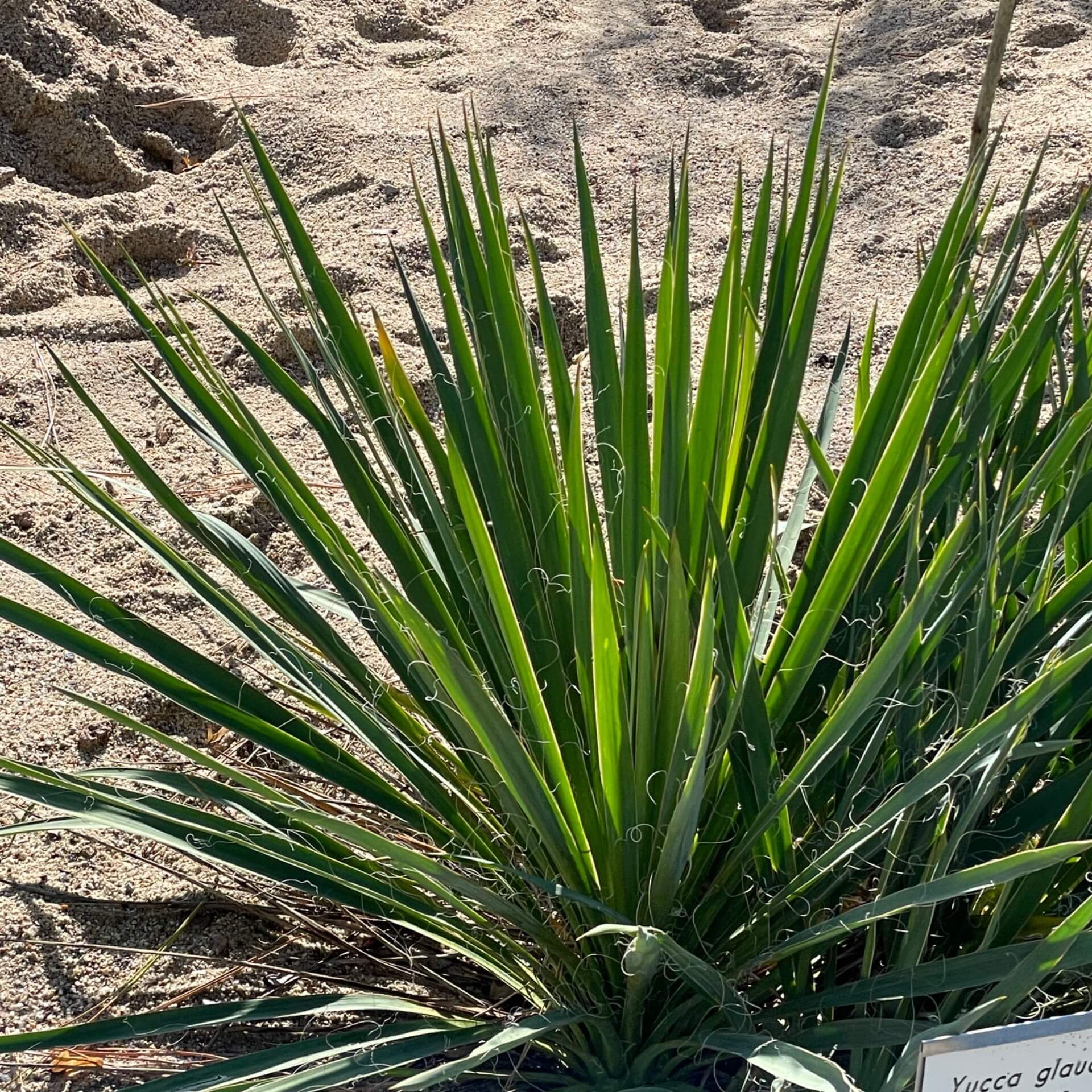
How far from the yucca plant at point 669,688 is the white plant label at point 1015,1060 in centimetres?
2

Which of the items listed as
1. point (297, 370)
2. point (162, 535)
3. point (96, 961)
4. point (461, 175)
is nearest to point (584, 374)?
point (297, 370)

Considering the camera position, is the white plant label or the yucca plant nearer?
the white plant label

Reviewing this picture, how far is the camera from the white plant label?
0.72m

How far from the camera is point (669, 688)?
0.86 m

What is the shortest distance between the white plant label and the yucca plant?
0.07ft

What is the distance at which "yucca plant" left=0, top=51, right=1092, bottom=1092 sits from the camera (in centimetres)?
83

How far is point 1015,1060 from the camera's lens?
0.73 m

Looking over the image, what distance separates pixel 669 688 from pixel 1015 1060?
0.30 m

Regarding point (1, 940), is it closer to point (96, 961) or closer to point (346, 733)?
point (96, 961)

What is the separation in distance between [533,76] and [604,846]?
93.0 inches

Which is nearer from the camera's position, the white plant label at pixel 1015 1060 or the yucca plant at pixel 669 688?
the white plant label at pixel 1015 1060

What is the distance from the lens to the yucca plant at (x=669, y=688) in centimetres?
83

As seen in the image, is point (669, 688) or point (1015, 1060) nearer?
point (1015, 1060)

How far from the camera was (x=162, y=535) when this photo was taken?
1781mm
